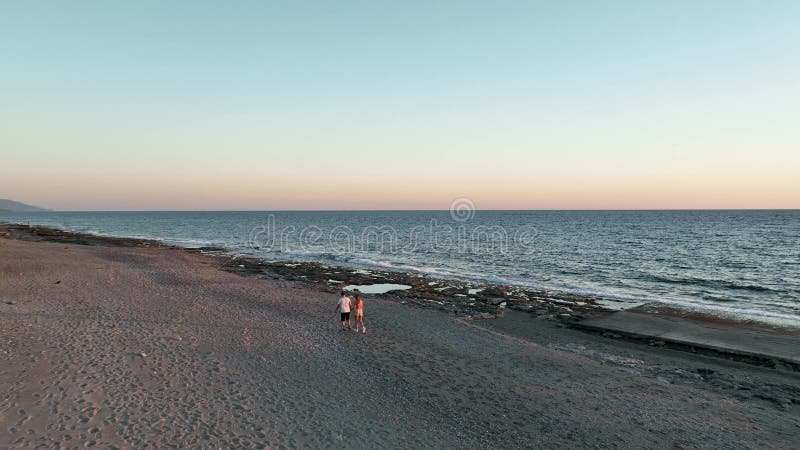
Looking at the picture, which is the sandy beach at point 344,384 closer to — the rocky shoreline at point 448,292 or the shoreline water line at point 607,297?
the rocky shoreline at point 448,292

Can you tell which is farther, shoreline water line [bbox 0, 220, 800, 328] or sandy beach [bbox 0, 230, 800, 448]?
shoreline water line [bbox 0, 220, 800, 328]

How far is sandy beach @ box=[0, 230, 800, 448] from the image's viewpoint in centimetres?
978

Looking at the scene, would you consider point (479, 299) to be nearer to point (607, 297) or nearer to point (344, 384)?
point (607, 297)

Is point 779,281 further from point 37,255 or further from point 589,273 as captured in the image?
point 37,255

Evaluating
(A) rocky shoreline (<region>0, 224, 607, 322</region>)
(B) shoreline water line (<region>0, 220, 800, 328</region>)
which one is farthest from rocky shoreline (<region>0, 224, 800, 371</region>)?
(B) shoreline water line (<region>0, 220, 800, 328</region>)

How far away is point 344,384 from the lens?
41.7ft

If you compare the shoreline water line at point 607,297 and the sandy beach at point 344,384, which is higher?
the sandy beach at point 344,384

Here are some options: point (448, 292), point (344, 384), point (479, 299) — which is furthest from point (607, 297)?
point (344, 384)

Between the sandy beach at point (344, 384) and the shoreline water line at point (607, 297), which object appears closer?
the sandy beach at point (344, 384)

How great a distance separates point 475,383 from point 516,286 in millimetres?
22238

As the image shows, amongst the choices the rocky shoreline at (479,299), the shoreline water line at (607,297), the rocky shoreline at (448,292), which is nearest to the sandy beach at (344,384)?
the rocky shoreline at (479,299)

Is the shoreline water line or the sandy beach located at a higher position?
the sandy beach

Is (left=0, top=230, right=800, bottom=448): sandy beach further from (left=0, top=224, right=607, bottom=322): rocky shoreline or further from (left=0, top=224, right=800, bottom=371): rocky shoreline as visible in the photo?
(left=0, top=224, right=607, bottom=322): rocky shoreline

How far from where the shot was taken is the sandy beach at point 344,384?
9.78 m
